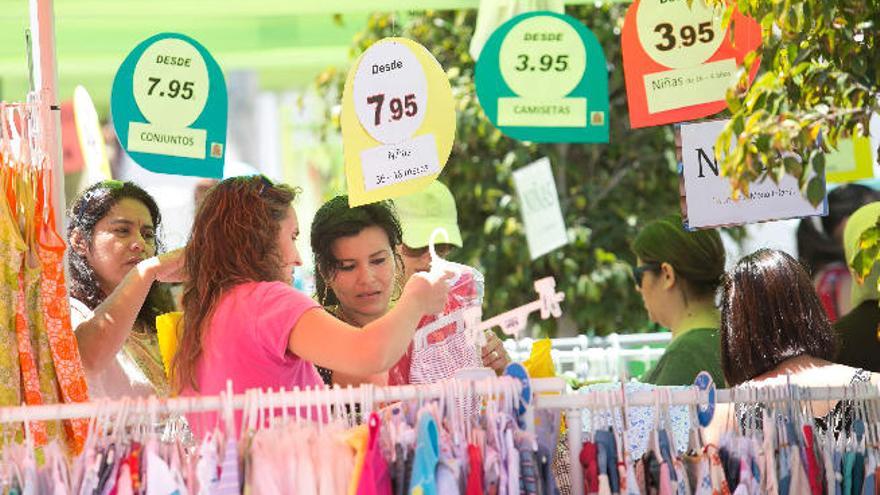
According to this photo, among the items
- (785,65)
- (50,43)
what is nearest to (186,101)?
(50,43)

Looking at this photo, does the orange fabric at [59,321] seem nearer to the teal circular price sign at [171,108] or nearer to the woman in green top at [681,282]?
the teal circular price sign at [171,108]

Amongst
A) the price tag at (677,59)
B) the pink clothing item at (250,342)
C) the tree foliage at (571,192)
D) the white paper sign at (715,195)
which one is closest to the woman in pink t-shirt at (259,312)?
the pink clothing item at (250,342)

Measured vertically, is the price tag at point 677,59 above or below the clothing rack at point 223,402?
above

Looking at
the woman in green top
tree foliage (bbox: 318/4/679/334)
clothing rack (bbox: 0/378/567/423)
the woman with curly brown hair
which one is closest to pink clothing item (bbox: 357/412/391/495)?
clothing rack (bbox: 0/378/567/423)

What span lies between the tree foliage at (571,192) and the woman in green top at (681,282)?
3.00 meters

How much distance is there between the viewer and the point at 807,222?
22.6ft

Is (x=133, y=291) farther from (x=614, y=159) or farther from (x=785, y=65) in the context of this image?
(x=614, y=159)

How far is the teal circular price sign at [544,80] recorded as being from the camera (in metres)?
4.35

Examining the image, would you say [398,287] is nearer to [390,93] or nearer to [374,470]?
[390,93]

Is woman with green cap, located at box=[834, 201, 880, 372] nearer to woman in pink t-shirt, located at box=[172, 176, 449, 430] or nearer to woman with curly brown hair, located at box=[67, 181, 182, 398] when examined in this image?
woman in pink t-shirt, located at box=[172, 176, 449, 430]

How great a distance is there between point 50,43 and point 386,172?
90cm

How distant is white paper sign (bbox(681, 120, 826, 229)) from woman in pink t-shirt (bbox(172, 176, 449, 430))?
38.6 inches

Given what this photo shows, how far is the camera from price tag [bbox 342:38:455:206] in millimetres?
3631

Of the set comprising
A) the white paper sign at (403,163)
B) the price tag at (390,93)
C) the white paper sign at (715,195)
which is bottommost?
the white paper sign at (715,195)
